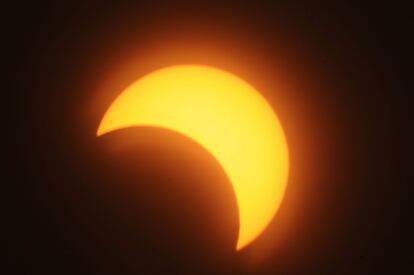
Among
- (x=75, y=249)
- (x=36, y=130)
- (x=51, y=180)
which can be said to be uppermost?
(x=36, y=130)

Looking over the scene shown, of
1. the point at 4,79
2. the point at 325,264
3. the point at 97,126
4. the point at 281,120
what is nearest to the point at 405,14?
the point at 281,120

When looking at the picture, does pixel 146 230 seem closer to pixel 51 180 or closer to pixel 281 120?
pixel 51 180

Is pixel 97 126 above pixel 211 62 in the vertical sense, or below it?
below
